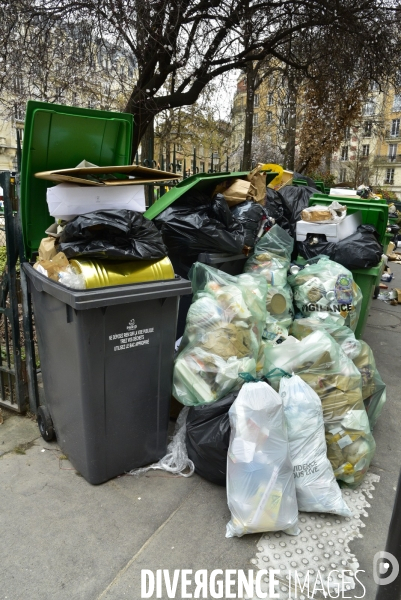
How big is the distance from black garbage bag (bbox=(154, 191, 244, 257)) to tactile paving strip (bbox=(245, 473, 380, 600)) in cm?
174

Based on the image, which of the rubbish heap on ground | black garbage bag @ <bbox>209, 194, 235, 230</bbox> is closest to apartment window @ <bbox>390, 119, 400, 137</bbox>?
black garbage bag @ <bbox>209, 194, 235, 230</bbox>

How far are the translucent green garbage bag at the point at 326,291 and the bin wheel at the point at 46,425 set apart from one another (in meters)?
2.00

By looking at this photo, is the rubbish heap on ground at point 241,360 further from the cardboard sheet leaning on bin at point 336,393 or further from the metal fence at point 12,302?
the metal fence at point 12,302

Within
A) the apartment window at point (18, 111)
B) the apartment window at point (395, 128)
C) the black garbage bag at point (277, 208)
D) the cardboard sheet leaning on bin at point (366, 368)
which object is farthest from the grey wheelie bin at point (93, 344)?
the apartment window at point (395, 128)

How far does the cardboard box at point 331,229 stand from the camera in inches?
163

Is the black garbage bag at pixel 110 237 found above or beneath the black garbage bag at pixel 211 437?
above

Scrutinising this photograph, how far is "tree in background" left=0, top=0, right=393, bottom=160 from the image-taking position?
469cm

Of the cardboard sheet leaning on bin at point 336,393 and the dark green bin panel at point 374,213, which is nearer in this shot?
the cardboard sheet leaning on bin at point 336,393

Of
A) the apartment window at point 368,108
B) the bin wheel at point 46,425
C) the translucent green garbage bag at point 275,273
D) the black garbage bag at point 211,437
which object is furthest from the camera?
the apartment window at point 368,108

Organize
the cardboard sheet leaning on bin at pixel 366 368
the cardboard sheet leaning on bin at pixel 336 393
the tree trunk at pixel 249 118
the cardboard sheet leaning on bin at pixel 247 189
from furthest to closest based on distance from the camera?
the tree trunk at pixel 249 118 → the cardboard sheet leaning on bin at pixel 247 189 → the cardboard sheet leaning on bin at pixel 366 368 → the cardboard sheet leaning on bin at pixel 336 393

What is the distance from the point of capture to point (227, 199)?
3609 mm

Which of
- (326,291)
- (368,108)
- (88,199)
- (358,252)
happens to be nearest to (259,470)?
(88,199)

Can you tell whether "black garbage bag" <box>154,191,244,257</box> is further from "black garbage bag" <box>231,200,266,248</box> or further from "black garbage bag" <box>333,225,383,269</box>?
"black garbage bag" <box>333,225,383,269</box>

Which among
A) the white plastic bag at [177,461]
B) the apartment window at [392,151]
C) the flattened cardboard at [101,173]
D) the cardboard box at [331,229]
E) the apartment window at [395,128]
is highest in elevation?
the apartment window at [395,128]
